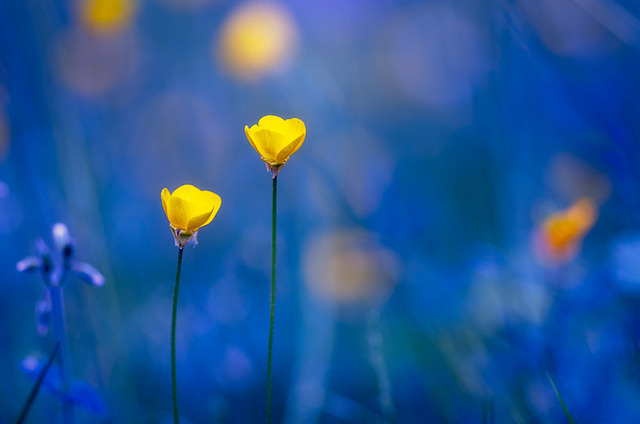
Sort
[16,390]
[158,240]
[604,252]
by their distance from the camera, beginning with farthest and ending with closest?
1. [158,240]
2. [604,252]
3. [16,390]

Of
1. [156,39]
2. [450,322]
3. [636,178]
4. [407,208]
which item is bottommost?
[450,322]

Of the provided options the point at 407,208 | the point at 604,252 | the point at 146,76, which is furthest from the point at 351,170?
the point at 146,76

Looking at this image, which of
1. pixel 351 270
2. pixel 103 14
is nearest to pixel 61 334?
pixel 351 270

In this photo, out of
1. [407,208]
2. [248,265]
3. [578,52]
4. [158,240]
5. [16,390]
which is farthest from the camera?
[578,52]

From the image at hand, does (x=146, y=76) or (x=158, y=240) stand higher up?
(x=146, y=76)

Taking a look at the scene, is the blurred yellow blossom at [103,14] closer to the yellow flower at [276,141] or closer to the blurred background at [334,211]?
the blurred background at [334,211]

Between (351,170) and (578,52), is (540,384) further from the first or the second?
(578,52)
